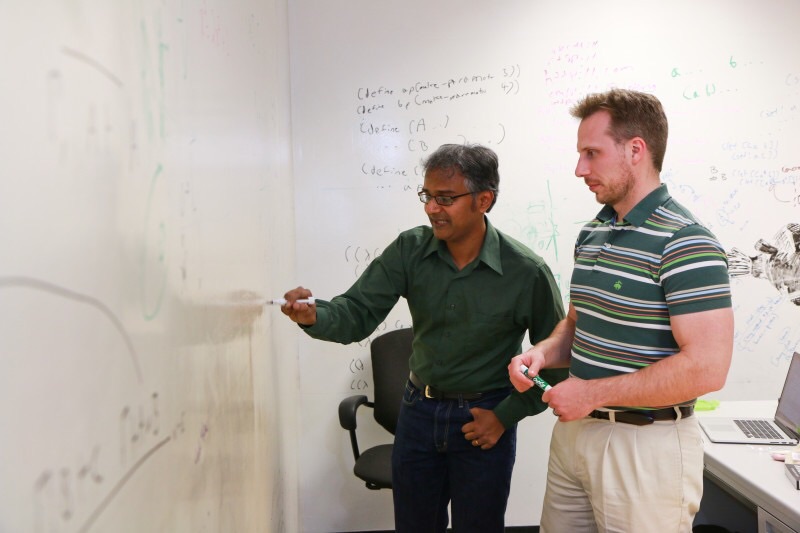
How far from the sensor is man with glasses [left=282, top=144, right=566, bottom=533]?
1682mm

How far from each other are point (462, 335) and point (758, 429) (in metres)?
1.04

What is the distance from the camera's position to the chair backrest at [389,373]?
260 centimetres

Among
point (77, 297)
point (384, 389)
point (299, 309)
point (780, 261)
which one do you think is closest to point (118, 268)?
point (77, 297)

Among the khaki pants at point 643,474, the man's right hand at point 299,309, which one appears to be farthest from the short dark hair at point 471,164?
the khaki pants at point 643,474

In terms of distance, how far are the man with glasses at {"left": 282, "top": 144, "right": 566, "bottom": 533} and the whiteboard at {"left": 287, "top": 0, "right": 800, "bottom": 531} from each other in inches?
40.9

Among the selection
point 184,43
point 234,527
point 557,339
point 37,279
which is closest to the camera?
point 37,279

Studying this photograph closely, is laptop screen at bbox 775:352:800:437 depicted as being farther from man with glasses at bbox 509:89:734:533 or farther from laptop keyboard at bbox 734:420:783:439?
man with glasses at bbox 509:89:734:533

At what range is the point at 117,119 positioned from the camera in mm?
531

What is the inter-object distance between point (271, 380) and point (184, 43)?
3.70 ft

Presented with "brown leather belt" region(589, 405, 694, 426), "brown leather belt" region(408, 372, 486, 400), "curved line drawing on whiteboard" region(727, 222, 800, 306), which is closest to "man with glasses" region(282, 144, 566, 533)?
"brown leather belt" region(408, 372, 486, 400)

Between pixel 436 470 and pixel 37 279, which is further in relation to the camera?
pixel 436 470

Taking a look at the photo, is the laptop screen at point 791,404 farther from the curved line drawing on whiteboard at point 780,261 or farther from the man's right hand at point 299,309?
the man's right hand at point 299,309

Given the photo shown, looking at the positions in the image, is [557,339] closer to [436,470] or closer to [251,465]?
[436,470]

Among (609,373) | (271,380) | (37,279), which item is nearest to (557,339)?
A: (609,373)
